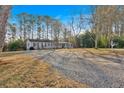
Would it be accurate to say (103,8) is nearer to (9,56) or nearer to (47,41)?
(47,41)

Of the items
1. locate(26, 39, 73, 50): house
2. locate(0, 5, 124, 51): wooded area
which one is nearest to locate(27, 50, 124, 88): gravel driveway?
locate(26, 39, 73, 50): house

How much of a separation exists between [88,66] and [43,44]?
79cm

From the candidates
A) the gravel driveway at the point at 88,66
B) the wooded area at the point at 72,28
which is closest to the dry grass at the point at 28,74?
the gravel driveway at the point at 88,66

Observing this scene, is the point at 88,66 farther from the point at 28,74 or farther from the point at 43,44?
the point at 28,74

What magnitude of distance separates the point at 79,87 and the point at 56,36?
3.01ft

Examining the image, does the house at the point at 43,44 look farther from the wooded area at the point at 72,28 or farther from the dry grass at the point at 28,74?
the dry grass at the point at 28,74

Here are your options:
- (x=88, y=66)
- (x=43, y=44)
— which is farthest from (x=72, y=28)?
(x=88, y=66)

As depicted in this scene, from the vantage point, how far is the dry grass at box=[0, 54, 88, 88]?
11.3 feet

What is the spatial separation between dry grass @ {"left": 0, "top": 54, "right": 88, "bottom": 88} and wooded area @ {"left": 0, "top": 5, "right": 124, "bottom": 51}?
24 centimetres

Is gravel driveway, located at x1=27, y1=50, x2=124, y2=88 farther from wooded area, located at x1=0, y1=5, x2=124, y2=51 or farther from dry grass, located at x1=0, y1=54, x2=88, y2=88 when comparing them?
wooded area, located at x1=0, y1=5, x2=124, y2=51
